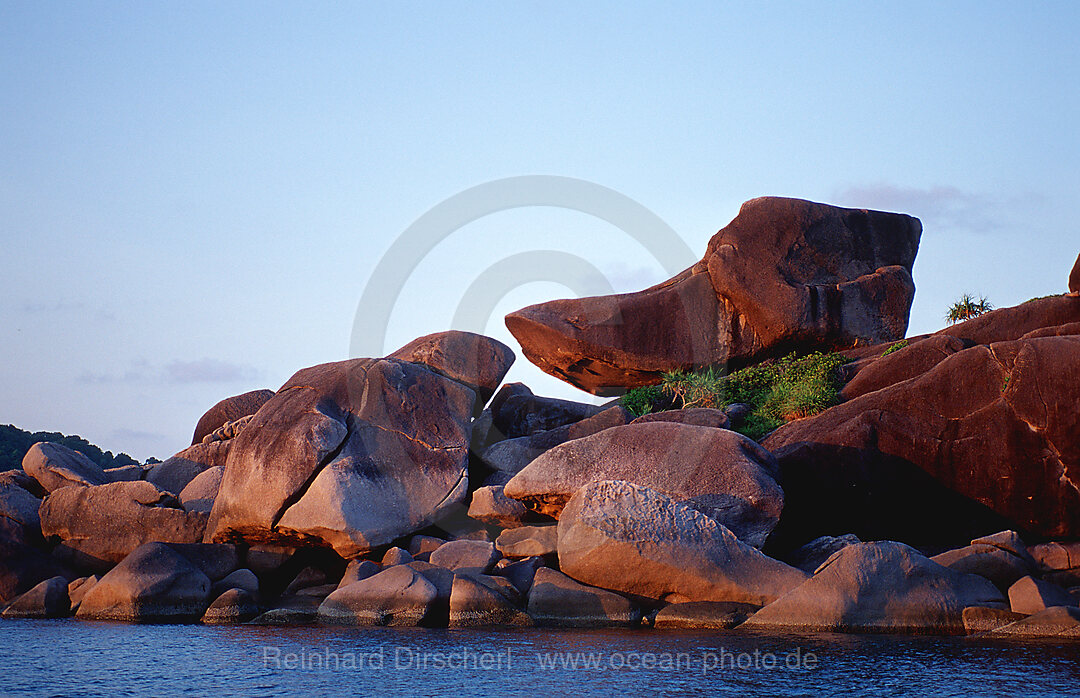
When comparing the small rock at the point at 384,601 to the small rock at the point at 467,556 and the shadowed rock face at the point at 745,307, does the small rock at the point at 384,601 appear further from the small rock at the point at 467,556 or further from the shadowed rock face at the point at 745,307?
the shadowed rock face at the point at 745,307

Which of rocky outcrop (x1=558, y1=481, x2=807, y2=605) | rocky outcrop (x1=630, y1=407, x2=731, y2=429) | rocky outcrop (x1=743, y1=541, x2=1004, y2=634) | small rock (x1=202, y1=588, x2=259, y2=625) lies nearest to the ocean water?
rocky outcrop (x1=743, y1=541, x2=1004, y2=634)

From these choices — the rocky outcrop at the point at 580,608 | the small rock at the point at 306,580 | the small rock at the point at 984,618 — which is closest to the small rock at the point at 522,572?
the rocky outcrop at the point at 580,608

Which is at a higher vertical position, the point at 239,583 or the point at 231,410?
the point at 231,410

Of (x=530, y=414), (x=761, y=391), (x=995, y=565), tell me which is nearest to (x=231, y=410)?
(x=530, y=414)

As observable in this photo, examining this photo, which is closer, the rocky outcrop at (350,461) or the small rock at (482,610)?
the small rock at (482,610)

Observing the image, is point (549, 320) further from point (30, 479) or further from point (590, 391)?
point (30, 479)

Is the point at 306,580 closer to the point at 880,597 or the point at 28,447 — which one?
the point at 880,597

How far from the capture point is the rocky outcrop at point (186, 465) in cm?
2617

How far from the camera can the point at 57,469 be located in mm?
25281

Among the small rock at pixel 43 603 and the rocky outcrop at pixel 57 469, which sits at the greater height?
the rocky outcrop at pixel 57 469

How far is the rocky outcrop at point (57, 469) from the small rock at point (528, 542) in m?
11.9

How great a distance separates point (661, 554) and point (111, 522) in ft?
44.7

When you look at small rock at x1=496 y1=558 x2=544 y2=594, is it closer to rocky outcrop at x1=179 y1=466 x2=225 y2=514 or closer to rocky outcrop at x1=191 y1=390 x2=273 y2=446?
rocky outcrop at x1=179 y1=466 x2=225 y2=514

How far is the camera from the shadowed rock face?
103ft
